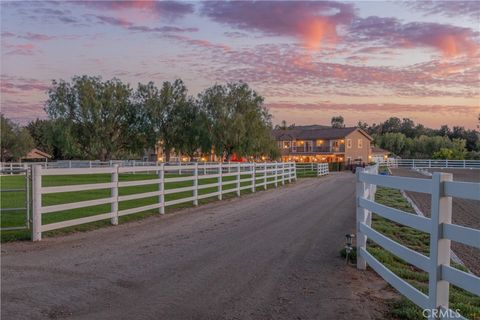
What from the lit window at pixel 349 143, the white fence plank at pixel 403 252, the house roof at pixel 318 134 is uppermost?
the house roof at pixel 318 134

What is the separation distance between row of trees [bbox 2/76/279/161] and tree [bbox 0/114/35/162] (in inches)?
657

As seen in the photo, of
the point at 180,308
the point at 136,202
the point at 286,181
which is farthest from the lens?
the point at 286,181

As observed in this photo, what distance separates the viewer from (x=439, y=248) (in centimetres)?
416

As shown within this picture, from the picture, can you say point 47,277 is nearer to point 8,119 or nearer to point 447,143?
point 8,119

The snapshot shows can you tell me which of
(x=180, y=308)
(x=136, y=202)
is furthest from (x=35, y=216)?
(x=136, y=202)

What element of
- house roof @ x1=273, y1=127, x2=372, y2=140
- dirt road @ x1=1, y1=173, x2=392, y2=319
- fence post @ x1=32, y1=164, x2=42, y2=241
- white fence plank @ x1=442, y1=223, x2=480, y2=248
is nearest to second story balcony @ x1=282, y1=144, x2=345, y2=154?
house roof @ x1=273, y1=127, x2=372, y2=140

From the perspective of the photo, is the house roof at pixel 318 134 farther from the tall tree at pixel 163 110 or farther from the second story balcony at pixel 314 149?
the tall tree at pixel 163 110

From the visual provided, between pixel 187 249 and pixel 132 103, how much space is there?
46.3 metres

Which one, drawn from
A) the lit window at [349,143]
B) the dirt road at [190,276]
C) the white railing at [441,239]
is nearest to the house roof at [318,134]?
the lit window at [349,143]

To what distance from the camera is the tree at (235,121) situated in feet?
157

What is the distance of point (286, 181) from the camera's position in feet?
103

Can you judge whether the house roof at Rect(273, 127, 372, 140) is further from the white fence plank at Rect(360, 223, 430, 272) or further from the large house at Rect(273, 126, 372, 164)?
the white fence plank at Rect(360, 223, 430, 272)

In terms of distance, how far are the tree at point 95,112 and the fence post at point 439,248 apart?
49.1 m

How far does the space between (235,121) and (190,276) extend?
40839 mm
